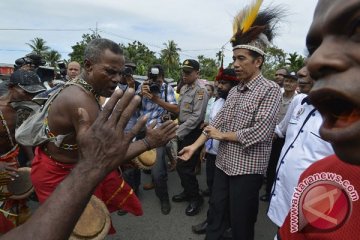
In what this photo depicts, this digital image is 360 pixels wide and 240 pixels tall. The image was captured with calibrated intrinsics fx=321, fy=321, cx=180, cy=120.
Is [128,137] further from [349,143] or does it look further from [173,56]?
[173,56]

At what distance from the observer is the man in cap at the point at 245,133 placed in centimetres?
266

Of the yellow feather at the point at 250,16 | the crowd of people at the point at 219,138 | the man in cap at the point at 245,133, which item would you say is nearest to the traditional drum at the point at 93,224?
the crowd of people at the point at 219,138

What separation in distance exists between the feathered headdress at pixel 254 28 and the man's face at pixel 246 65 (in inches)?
2.5

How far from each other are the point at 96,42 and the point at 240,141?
4.92 ft

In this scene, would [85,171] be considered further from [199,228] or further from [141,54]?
[141,54]

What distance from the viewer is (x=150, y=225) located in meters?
3.97

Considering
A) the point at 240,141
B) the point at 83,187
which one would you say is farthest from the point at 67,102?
the point at 83,187

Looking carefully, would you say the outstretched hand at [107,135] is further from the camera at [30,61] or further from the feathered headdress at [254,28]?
the camera at [30,61]

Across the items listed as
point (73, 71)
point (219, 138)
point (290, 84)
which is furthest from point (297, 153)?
point (73, 71)

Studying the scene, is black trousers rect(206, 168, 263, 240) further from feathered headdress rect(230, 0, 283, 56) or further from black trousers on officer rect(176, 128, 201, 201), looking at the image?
black trousers on officer rect(176, 128, 201, 201)

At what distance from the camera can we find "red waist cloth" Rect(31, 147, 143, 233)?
2547 millimetres

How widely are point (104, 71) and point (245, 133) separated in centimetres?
128

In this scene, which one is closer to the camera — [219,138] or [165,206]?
[219,138]

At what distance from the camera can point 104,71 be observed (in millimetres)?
2693
